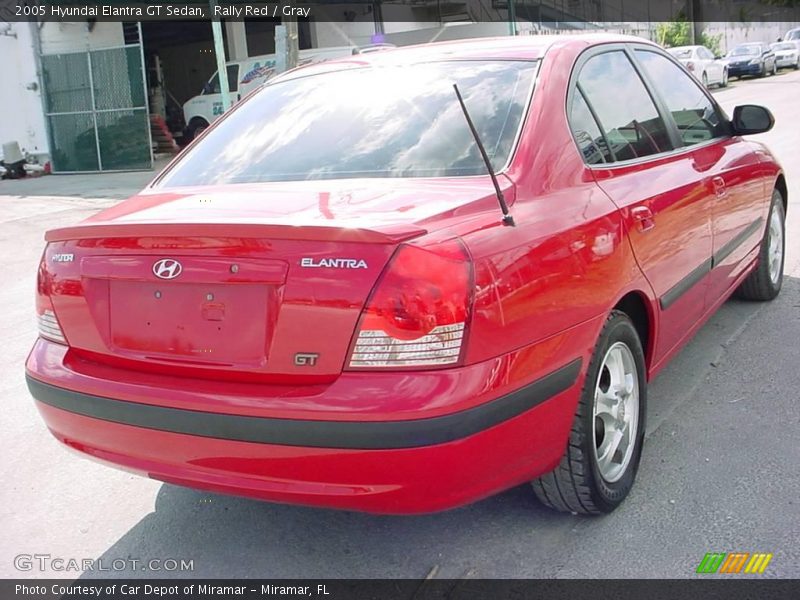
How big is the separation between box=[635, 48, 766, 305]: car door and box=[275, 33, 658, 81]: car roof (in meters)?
0.49

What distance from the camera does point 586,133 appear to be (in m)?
3.20

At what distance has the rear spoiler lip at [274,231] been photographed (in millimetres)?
2312

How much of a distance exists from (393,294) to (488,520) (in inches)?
47.4

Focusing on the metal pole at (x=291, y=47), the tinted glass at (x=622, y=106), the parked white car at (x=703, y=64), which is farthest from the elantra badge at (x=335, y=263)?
the parked white car at (x=703, y=64)

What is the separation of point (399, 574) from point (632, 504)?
95cm

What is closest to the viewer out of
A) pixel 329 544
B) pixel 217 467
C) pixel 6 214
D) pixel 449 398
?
pixel 449 398

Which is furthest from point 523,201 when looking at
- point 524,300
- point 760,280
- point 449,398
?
point 760,280

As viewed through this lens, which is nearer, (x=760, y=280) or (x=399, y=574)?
(x=399, y=574)

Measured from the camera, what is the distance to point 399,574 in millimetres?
2779

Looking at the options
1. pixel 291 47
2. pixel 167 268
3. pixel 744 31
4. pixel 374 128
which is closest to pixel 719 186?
pixel 374 128

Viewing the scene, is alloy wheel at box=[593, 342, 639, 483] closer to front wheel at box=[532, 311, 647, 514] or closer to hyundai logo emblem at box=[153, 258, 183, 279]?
front wheel at box=[532, 311, 647, 514]

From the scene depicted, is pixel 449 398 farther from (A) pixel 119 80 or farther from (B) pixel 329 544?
(A) pixel 119 80

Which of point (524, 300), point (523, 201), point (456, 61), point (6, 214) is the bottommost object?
point (6, 214)

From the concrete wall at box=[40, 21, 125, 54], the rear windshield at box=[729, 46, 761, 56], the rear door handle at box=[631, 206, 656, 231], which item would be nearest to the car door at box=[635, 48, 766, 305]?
the rear door handle at box=[631, 206, 656, 231]
